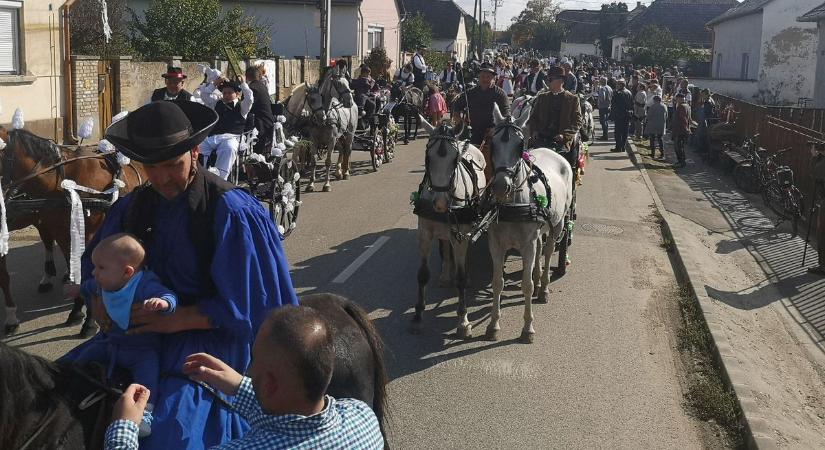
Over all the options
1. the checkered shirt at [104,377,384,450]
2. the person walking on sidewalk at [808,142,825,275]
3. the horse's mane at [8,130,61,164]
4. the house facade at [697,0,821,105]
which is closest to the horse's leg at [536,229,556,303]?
the person walking on sidewalk at [808,142,825,275]

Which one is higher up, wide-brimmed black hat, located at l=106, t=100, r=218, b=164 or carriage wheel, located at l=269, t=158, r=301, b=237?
wide-brimmed black hat, located at l=106, t=100, r=218, b=164

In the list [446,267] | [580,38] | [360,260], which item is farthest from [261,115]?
[580,38]

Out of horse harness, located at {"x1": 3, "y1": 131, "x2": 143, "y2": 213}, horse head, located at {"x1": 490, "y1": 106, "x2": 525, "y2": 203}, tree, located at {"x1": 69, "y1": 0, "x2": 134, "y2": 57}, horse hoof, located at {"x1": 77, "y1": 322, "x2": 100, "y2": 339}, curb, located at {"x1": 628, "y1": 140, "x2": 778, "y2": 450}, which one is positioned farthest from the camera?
tree, located at {"x1": 69, "y1": 0, "x2": 134, "y2": 57}

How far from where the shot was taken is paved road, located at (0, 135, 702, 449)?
647cm

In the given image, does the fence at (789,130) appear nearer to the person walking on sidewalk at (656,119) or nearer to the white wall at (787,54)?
the person walking on sidewalk at (656,119)

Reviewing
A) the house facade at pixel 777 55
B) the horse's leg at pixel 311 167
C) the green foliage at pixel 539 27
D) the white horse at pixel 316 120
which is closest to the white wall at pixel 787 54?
the house facade at pixel 777 55

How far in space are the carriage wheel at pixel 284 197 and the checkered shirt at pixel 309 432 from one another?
7452mm

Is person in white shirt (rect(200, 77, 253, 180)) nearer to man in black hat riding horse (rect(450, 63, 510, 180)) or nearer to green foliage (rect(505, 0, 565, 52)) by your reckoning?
man in black hat riding horse (rect(450, 63, 510, 180))

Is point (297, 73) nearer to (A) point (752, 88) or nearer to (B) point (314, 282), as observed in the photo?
(B) point (314, 282)

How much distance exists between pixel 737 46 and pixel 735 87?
5.61m

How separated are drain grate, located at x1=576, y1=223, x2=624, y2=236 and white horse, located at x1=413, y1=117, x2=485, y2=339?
218 inches

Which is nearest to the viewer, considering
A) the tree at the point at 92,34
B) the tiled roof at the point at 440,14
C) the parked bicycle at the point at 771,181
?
the parked bicycle at the point at 771,181

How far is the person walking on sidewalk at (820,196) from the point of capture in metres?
12.0

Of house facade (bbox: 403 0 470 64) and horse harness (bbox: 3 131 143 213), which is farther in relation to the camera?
house facade (bbox: 403 0 470 64)
